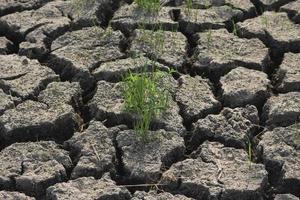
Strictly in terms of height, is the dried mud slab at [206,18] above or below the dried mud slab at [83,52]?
above

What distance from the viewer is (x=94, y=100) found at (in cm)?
347

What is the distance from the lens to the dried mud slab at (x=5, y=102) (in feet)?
11.3

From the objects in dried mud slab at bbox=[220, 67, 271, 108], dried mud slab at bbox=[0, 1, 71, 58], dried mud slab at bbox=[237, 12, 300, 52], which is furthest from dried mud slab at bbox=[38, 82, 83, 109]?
dried mud slab at bbox=[237, 12, 300, 52]

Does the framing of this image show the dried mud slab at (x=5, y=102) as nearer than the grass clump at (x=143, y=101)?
No

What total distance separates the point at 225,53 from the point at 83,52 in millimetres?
700

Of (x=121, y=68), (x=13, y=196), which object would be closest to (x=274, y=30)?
(x=121, y=68)

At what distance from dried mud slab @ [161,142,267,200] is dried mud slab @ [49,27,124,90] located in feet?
2.54

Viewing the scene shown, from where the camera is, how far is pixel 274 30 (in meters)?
3.95

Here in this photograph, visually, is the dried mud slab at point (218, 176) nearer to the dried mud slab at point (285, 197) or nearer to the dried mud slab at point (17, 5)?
the dried mud slab at point (285, 197)

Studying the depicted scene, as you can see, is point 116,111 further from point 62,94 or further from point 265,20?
point 265,20

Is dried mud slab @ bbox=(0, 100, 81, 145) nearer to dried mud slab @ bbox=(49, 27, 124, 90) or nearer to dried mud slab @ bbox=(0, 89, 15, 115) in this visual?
dried mud slab @ bbox=(0, 89, 15, 115)

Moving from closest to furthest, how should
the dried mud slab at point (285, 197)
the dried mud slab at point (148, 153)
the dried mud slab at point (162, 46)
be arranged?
the dried mud slab at point (285, 197)
the dried mud slab at point (148, 153)
the dried mud slab at point (162, 46)

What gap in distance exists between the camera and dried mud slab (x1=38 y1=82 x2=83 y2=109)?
3.47 metres

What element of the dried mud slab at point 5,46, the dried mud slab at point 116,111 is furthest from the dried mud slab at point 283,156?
the dried mud slab at point 5,46
